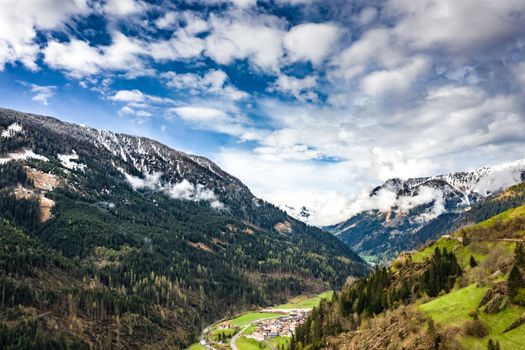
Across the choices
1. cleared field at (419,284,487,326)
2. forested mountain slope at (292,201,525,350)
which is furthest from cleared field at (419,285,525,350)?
forested mountain slope at (292,201,525,350)

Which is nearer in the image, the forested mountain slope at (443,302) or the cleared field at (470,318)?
the cleared field at (470,318)

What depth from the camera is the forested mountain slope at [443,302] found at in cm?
7888

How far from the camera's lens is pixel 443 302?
99.2 metres

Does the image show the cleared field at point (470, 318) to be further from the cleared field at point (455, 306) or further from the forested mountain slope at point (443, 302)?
the forested mountain slope at point (443, 302)

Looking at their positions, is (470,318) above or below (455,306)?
below

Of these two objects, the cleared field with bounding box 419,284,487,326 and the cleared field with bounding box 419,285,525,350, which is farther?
the cleared field with bounding box 419,284,487,326

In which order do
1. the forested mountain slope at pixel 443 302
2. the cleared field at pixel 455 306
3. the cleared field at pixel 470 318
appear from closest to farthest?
the cleared field at pixel 470 318 < the forested mountain slope at pixel 443 302 < the cleared field at pixel 455 306

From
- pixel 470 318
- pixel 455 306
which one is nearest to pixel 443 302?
pixel 455 306

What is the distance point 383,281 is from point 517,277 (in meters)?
61.2

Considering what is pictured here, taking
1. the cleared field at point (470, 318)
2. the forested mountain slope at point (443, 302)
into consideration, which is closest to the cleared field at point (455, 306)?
the cleared field at point (470, 318)

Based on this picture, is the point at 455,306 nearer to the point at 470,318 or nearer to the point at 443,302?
the point at 443,302

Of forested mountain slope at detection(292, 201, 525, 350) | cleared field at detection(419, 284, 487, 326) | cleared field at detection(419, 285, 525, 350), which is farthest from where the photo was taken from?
cleared field at detection(419, 284, 487, 326)

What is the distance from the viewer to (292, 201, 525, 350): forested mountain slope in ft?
259

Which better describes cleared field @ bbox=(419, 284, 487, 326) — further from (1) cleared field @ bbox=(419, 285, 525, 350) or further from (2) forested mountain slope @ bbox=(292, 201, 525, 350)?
(2) forested mountain slope @ bbox=(292, 201, 525, 350)
